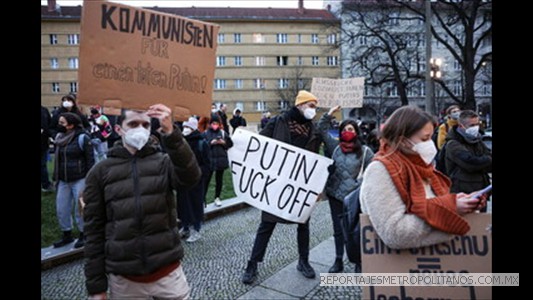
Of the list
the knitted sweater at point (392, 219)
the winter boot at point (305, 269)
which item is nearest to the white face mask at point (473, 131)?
the winter boot at point (305, 269)

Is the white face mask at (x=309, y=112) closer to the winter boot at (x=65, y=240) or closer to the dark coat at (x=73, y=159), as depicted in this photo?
the dark coat at (x=73, y=159)

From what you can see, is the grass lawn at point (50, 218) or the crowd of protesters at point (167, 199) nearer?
the crowd of protesters at point (167, 199)

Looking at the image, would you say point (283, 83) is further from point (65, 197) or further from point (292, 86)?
point (65, 197)

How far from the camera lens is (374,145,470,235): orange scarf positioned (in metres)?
1.88

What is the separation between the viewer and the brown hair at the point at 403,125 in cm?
205

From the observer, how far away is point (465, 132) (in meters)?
4.36

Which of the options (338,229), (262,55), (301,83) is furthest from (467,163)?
(262,55)

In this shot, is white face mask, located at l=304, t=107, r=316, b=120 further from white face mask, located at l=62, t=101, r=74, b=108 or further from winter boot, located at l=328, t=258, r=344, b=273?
white face mask, located at l=62, t=101, r=74, b=108

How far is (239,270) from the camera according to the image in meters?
4.48

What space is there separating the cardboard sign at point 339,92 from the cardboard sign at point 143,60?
A: 302 cm

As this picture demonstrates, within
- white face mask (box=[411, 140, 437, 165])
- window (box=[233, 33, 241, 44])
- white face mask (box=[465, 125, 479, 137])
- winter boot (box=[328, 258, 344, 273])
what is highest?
window (box=[233, 33, 241, 44])

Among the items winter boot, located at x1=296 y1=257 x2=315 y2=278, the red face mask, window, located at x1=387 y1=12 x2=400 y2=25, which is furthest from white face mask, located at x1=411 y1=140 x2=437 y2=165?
window, located at x1=387 y1=12 x2=400 y2=25
